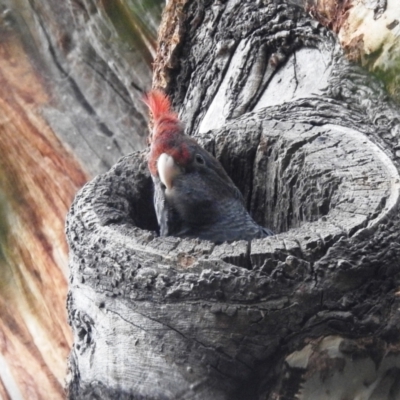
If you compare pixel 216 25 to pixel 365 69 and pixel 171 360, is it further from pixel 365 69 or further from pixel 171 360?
pixel 171 360

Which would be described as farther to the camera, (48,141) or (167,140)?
(48,141)

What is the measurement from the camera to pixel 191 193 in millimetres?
1515

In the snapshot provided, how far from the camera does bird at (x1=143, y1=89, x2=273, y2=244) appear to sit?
145 centimetres

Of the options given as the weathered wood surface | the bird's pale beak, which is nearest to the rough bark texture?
the bird's pale beak

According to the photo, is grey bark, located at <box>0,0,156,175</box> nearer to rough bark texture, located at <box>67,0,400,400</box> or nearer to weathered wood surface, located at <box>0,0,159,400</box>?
weathered wood surface, located at <box>0,0,159,400</box>

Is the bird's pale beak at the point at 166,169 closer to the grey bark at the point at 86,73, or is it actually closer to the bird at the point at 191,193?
the bird at the point at 191,193

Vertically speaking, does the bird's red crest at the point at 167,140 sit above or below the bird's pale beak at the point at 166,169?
above

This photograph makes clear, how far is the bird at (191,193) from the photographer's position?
145cm

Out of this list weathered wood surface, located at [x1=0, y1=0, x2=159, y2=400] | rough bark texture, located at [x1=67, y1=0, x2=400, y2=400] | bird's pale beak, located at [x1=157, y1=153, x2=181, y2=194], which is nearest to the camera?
rough bark texture, located at [x1=67, y1=0, x2=400, y2=400]

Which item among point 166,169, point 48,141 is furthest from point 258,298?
point 48,141

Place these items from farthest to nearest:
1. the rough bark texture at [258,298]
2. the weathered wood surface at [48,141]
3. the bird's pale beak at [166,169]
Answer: the weathered wood surface at [48,141] < the bird's pale beak at [166,169] < the rough bark texture at [258,298]

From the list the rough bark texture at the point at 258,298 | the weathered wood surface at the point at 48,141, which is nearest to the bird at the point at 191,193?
the rough bark texture at the point at 258,298

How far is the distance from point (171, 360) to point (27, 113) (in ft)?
4.80

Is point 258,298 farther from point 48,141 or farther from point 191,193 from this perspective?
point 48,141
